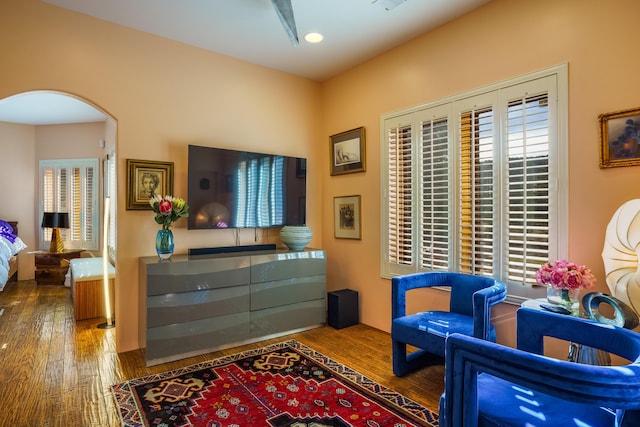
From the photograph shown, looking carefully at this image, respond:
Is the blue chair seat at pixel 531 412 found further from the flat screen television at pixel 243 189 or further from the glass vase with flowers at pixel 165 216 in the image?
the flat screen television at pixel 243 189

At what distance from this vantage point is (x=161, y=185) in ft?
10.9

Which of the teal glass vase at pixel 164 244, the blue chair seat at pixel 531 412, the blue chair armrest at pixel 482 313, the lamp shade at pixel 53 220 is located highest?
the lamp shade at pixel 53 220

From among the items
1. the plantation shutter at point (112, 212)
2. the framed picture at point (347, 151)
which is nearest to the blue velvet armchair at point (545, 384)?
the framed picture at point (347, 151)

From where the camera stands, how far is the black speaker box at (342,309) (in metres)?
3.79

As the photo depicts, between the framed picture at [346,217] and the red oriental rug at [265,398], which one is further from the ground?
the framed picture at [346,217]

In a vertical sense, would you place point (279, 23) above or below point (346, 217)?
above

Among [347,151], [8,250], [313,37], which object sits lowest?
[8,250]

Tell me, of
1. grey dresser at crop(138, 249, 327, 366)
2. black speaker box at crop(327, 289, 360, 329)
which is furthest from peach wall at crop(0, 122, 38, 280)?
black speaker box at crop(327, 289, 360, 329)

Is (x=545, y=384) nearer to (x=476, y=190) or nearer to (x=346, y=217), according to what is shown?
(x=476, y=190)

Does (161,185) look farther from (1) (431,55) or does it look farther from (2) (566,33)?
(2) (566,33)

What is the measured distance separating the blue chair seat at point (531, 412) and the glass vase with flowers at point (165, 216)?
262 cm

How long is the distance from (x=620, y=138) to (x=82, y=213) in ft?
24.5

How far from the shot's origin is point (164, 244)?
10.1 ft

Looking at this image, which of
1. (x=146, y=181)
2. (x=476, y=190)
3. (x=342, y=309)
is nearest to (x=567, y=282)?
(x=476, y=190)
